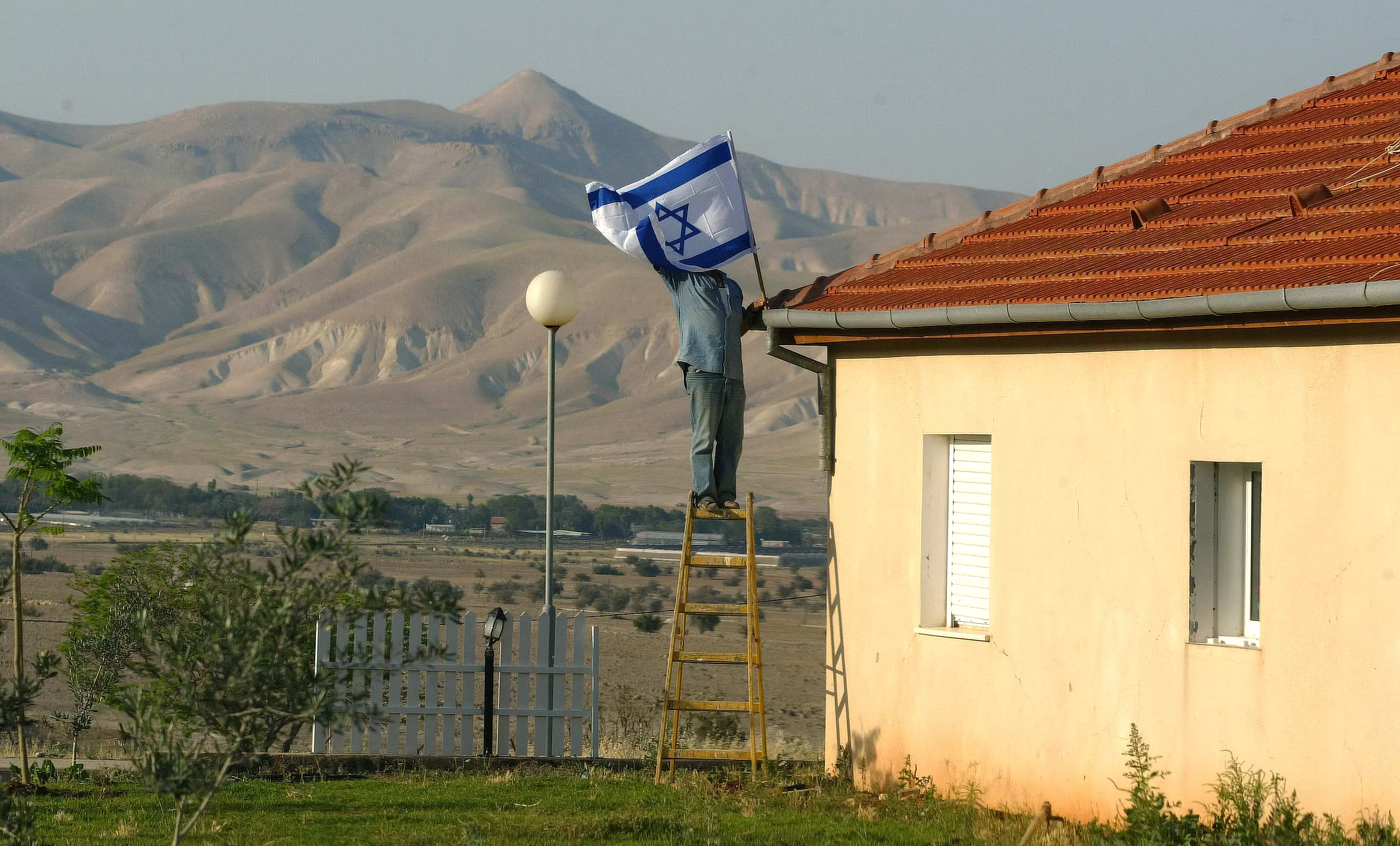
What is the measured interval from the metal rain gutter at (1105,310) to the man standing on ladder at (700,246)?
1.49ft

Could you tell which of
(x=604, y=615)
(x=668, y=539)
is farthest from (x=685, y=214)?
(x=668, y=539)

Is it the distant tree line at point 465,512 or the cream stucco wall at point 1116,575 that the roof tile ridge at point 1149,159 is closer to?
the cream stucco wall at point 1116,575

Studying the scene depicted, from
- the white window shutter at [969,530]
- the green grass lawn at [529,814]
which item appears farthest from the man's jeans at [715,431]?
the green grass lawn at [529,814]

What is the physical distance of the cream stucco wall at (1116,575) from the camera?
807cm

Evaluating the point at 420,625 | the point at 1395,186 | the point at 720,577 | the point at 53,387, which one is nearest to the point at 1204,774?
the point at 1395,186

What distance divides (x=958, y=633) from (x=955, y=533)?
0.67 meters

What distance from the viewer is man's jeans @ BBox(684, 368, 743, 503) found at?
10945 millimetres

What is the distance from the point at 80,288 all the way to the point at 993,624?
19581 centimetres

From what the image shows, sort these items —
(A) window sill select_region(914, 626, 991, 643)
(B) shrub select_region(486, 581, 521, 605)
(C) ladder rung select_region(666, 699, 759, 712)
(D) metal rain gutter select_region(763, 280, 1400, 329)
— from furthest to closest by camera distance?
1. (B) shrub select_region(486, 581, 521, 605)
2. (C) ladder rung select_region(666, 699, 759, 712)
3. (A) window sill select_region(914, 626, 991, 643)
4. (D) metal rain gutter select_region(763, 280, 1400, 329)

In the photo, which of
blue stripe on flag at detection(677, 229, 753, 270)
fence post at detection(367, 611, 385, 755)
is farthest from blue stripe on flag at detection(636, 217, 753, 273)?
fence post at detection(367, 611, 385, 755)

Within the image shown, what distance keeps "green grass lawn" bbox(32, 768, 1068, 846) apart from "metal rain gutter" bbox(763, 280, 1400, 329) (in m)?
2.95

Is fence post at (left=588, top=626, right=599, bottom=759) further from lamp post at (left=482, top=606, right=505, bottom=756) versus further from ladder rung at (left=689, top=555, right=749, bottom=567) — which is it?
ladder rung at (left=689, top=555, right=749, bottom=567)

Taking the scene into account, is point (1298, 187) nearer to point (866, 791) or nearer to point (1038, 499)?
point (1038, 499)

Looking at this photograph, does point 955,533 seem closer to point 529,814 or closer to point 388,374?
point 529,814
